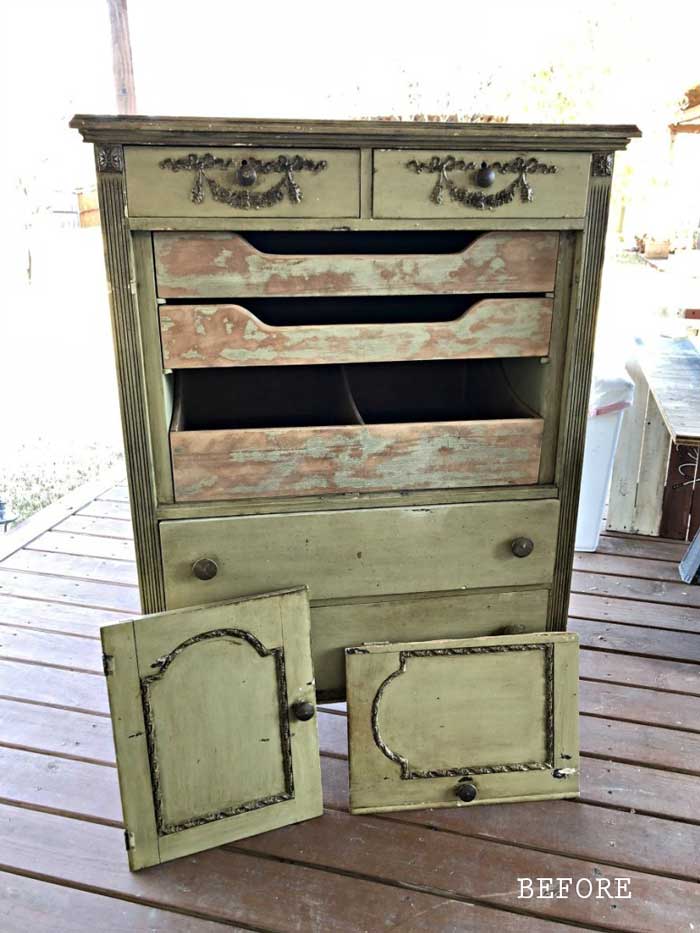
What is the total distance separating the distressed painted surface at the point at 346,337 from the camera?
124 centimetres

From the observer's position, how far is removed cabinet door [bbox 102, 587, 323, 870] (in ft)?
4.30

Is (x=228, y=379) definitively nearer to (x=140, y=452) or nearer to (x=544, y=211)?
(x=140, y=452)

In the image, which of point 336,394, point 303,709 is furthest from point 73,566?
point 303,709

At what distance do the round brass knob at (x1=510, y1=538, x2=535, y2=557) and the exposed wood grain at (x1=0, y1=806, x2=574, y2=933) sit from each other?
2.03 ft

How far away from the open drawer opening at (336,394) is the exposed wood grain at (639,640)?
2.63ft

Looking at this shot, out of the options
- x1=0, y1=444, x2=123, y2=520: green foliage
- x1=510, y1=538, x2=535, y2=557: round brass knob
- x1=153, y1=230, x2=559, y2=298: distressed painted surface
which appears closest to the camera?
x1=153, y1=230, x2=559, y2=298: distressed painted surface

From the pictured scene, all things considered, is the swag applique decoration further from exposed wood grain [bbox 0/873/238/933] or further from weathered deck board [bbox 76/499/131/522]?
weathered deck board [bbox 76/499/131/522]

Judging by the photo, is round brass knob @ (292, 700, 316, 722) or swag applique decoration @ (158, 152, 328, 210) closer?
swag applique decoration @ (158, 152, 328, 210)

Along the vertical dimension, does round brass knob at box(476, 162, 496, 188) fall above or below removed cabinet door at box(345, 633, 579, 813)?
above

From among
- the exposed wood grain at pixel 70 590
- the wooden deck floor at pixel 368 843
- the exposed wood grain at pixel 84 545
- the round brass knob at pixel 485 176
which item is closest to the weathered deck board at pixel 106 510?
the exposed wood grain at pixel 84 545

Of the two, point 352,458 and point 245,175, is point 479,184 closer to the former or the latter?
point 245,175

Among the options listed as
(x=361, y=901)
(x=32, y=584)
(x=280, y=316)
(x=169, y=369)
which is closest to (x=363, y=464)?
(x=169, y=369)

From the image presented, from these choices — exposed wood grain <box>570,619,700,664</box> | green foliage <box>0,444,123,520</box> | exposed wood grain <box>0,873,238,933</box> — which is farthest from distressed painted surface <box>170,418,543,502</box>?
green foliage <box>0,444,123,520</box>

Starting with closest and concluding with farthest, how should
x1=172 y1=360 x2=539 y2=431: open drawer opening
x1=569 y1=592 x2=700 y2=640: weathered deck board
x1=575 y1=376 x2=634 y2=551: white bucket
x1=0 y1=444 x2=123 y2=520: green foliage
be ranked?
x1=172 y1=360 x2=539 y2=431: open drawer opening
x1=569 y1=592 x2=700 y2=640: weathered deck board
x1=575 y1=376 x2=634 y2=551: white bucket
x1=0 y1=444 x2=123 y2=520: green foliage
